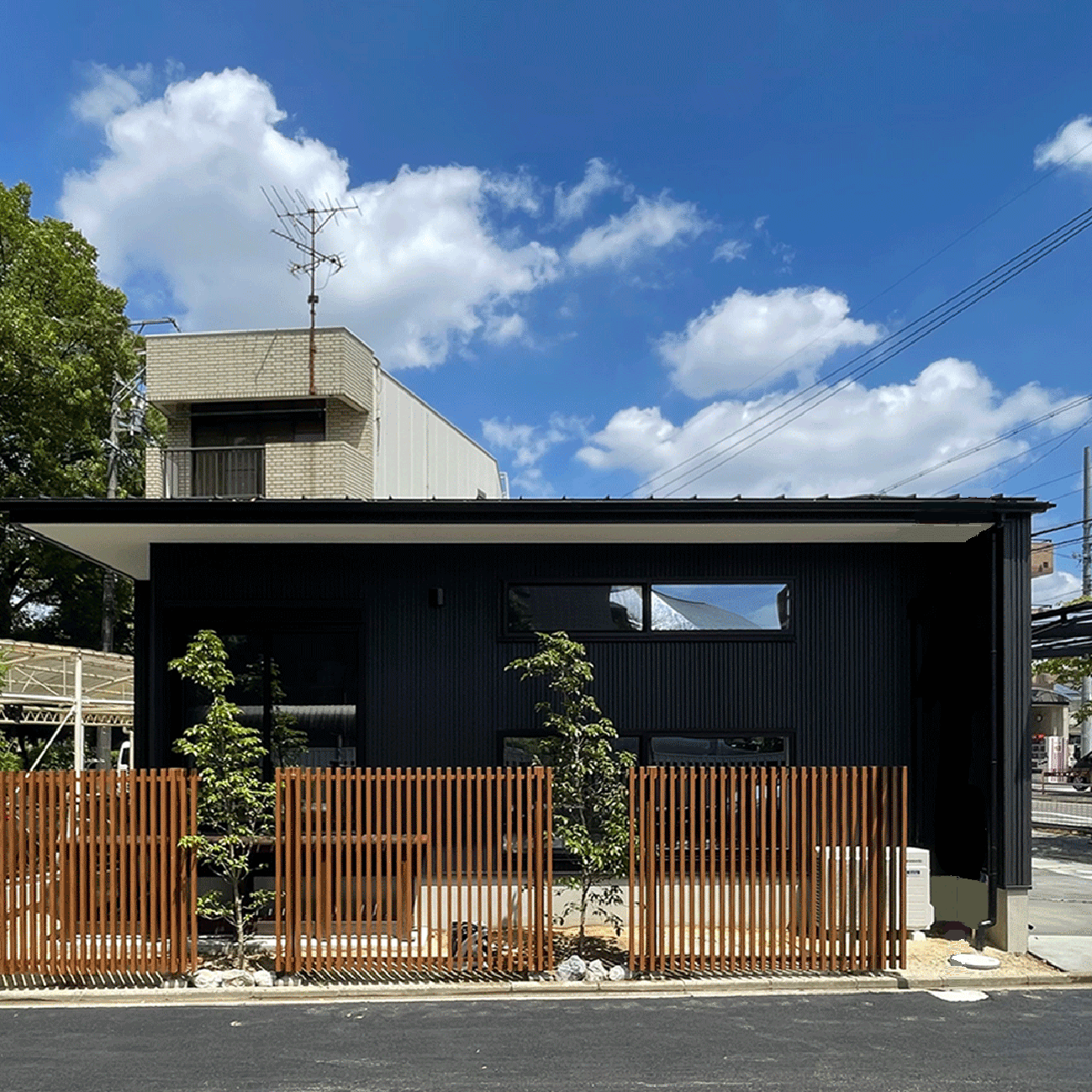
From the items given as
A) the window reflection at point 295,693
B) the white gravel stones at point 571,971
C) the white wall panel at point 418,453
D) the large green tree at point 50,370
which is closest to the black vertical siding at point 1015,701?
the white gravel stones at point 571,971

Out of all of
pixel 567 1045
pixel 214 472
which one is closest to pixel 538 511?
pixel 567 1045

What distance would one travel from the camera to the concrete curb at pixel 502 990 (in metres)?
9.55

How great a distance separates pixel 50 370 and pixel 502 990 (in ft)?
86.3

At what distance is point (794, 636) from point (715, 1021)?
5145 mm

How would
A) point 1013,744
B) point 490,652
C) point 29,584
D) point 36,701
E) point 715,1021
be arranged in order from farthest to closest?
1. point 29,584
2. point 36,701
3. point 490,652
4. point 1013,744
5. point 715,1021

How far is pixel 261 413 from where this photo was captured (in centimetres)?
2631

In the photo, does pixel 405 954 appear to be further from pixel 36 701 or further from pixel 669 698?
pixel 36 701

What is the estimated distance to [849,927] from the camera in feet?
34.0

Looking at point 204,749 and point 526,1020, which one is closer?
point 526,1020

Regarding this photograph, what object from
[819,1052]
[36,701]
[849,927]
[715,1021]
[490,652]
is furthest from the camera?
[36,701]

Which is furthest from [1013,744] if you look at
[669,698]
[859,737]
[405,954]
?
[405,954]

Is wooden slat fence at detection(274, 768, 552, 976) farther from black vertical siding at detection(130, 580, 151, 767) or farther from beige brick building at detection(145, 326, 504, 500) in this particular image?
beige brick building at detection(145, 326, 504, 500)

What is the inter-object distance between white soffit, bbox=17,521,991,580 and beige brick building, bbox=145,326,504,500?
39.4 ft

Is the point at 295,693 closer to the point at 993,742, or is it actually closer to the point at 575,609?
the point at 575,609
